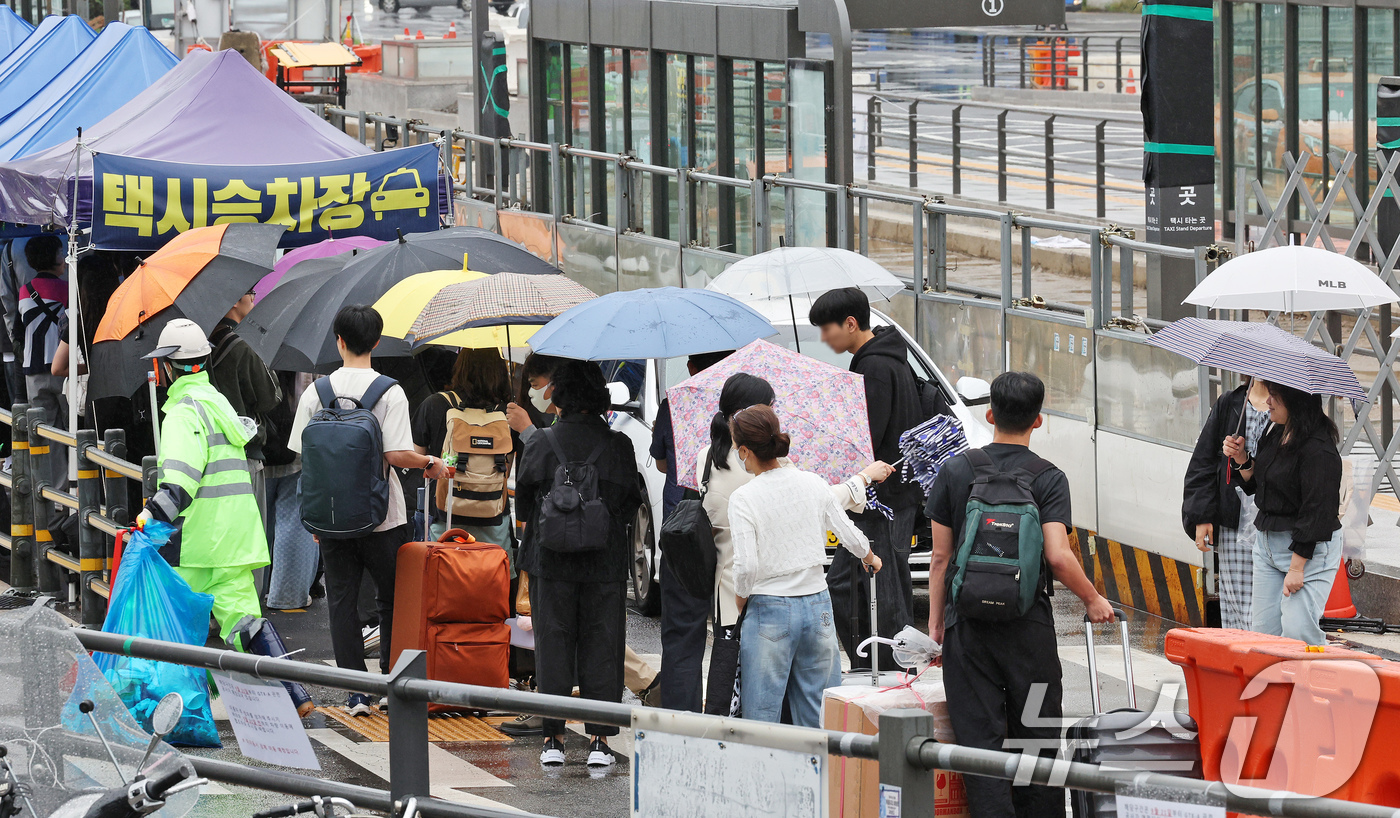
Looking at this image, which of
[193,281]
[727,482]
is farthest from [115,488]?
[727,482]

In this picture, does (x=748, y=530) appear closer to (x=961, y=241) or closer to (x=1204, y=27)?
(x=1204, y=27)

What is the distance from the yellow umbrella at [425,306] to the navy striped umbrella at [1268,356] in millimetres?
2911

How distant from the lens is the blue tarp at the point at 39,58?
14.9 metres

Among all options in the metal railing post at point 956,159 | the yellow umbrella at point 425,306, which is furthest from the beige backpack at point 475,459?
the metal railing post at point 956,159

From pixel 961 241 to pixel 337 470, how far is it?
1152 cm

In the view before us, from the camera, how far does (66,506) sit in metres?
10.6

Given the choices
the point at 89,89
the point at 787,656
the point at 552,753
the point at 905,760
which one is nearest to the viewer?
the point at 905,760

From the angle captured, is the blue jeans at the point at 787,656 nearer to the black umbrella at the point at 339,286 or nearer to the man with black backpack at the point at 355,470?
the man with black backpack at the point at 355,470

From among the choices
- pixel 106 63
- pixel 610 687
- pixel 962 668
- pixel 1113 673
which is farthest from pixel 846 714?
pixel 106 63

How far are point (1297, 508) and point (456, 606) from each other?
341 cm

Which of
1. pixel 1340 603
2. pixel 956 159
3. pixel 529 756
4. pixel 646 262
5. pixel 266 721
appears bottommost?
pixel 529 756

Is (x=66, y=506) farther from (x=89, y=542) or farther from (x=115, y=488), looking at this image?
(x=115, y=488)

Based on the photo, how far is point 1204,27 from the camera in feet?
31.8

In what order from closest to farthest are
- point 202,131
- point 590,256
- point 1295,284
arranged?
point 1295,284 < point 202,131 < point 590,256
